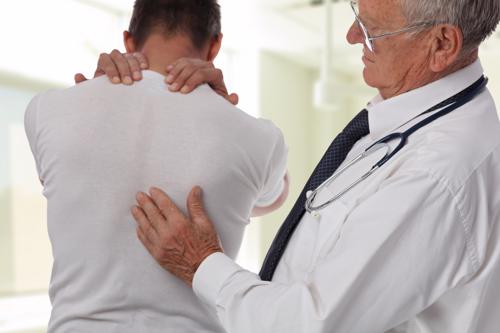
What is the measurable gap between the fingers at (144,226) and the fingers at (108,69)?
295 millimetres

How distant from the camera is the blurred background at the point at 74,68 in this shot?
4.22 metres

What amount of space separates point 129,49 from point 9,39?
9.52 ft

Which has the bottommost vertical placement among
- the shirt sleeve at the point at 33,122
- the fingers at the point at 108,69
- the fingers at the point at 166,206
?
the fingers at the point at 166,206

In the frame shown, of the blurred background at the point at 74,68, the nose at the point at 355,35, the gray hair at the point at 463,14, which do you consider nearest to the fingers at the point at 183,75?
the nose at the point at 355,35

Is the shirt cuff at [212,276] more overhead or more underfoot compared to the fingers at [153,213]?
more underfoot

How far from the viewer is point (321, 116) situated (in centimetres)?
708

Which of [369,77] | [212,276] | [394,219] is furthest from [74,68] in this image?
[394,219]

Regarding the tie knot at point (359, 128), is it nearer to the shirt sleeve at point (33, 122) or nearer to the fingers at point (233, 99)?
the fingers at point (233, 99)

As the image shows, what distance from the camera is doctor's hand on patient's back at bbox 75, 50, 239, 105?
4.62 feet

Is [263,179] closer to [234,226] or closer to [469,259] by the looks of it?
[234,226]

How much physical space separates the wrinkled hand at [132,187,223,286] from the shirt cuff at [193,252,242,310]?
0.03 meters

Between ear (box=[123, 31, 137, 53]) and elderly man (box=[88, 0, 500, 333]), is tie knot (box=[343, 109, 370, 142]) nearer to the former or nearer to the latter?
elderly man (box=[88, 0, 500, 333])

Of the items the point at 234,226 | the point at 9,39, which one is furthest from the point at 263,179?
the point at 9,39

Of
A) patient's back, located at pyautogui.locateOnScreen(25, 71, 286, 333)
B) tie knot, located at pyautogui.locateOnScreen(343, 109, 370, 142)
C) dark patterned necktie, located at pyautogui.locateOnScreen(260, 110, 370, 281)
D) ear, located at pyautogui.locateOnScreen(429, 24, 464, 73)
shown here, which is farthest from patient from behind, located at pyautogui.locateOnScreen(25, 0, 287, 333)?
ear, located at pyautogui.locateOnScreen(429, 24, 464, 73)
